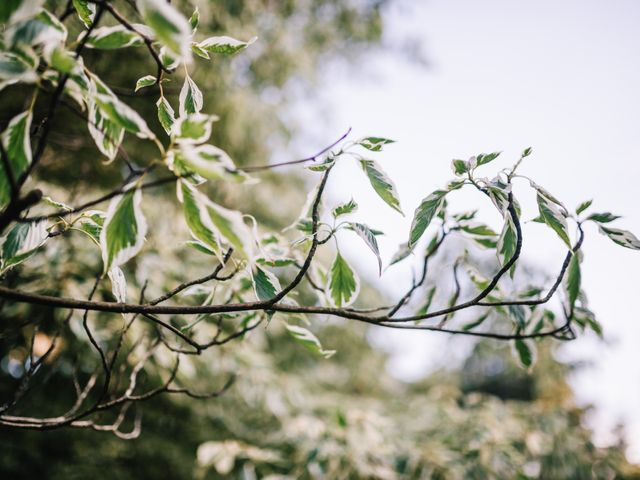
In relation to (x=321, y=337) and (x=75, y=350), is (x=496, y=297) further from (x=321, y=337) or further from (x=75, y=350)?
(x=321, y=337)

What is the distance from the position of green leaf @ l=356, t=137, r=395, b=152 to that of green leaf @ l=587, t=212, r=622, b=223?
1.29 ft

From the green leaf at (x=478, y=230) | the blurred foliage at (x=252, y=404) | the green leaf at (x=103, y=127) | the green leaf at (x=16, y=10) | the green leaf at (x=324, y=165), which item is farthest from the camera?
the blurred foliage at (x=252, y=404)

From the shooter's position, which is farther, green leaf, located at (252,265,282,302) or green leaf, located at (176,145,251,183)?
green leaf, located at (252,265,282,302)

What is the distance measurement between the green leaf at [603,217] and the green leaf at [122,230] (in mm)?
726

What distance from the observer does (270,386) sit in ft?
7.24

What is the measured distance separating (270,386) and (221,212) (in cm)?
197

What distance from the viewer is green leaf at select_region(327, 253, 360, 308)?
2.31 feet

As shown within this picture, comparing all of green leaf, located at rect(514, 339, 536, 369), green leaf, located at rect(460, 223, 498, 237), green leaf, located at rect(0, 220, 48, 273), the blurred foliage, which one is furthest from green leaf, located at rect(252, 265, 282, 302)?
the blurred foliage

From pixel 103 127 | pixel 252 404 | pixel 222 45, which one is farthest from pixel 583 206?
pixel 252 404

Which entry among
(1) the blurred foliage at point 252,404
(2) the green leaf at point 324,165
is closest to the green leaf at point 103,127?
(2) the green leaf at point 324,165

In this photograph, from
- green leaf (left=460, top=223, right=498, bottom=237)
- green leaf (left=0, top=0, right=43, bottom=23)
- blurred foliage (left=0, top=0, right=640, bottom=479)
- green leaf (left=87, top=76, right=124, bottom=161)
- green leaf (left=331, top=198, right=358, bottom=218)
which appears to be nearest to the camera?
green leaf (left=0, top=0, right=43, bottom=23)

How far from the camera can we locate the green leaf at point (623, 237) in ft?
2.02

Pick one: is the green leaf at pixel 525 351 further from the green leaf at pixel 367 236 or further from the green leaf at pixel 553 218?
the green leaf at pixel 367 236

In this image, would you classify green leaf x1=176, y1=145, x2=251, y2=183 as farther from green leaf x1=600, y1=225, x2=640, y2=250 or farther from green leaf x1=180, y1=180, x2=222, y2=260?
green leaf x1=600, y1=225, x2=640, y2=250
